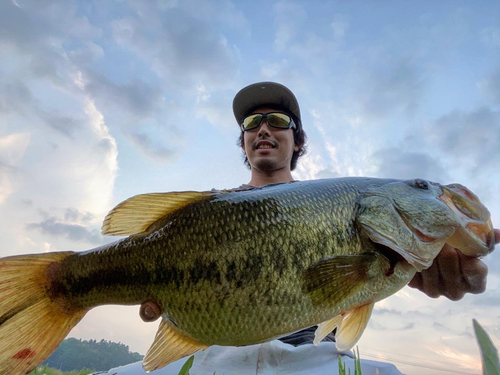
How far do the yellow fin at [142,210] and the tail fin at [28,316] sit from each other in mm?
442

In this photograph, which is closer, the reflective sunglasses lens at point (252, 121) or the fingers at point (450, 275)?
the fingers at point (450, 275)

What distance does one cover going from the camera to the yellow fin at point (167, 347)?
2.11 m

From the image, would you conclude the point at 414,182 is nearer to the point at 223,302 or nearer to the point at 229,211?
the point at 229,211

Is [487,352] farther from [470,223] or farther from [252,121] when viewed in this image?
[252,121]

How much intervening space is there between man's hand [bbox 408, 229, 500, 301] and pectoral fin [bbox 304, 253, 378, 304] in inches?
48.2

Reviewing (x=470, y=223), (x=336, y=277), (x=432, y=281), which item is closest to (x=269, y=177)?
(x=432, y=281)

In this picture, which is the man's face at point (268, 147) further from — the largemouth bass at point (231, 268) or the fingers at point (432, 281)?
the largemouth bass at point (231, 268)

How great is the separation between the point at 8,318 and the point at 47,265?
35 centimetres

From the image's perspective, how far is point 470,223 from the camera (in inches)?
101

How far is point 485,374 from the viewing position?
0.81 metres

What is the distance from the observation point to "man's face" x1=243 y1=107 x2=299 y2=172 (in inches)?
230

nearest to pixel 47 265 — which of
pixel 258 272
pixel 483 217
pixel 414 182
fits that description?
pixel 258 272

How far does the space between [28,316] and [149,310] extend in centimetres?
72

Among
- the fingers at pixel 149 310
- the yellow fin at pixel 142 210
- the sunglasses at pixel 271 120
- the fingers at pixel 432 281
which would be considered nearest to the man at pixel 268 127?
the sunglasses at pixel 271 120
